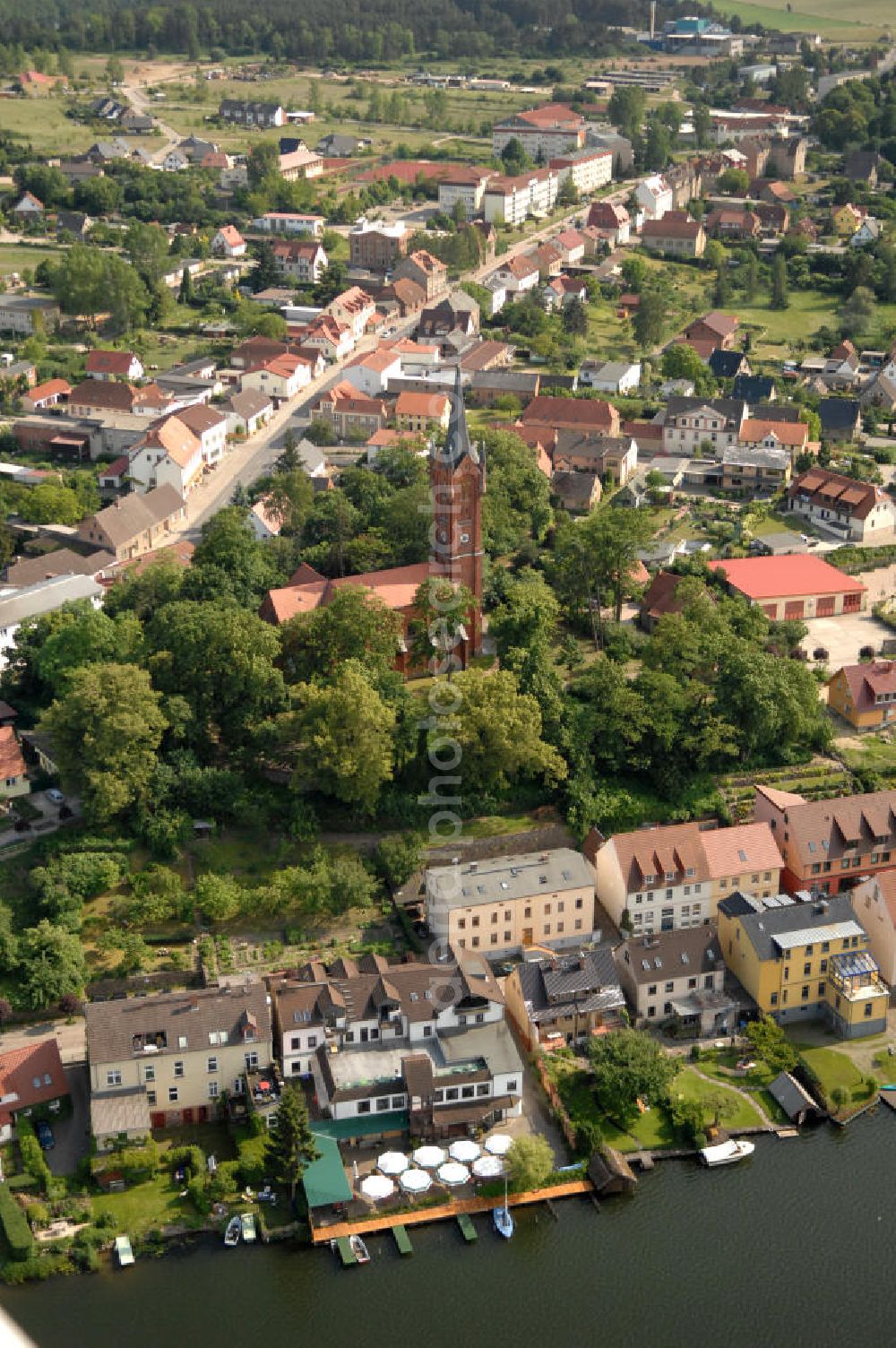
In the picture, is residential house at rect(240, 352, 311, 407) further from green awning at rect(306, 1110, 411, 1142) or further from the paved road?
green awning at rect(306, 1110, 411, 1142)

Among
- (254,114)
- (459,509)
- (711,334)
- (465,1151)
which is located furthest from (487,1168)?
(254,114)

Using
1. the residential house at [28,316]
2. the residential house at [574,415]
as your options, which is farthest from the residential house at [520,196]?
the residential house at [574,415]

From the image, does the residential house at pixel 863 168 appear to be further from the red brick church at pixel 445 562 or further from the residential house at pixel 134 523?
the red brick church at pixel 445 562

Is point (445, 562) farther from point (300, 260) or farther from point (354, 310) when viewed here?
point (300, 260)

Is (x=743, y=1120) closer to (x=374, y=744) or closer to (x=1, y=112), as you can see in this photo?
(x=374, y=744)

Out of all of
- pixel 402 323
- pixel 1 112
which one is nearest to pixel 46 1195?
pixel 402 323

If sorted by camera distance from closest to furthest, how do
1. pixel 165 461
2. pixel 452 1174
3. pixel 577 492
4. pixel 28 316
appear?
pixel 452 1174
pixel 577 492
pixel 165 461
pixel 28 316

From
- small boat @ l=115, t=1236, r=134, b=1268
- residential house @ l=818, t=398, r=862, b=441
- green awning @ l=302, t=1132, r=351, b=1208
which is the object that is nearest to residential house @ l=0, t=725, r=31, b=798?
green awning @ l=302, t=1132, r=351, b=1208
